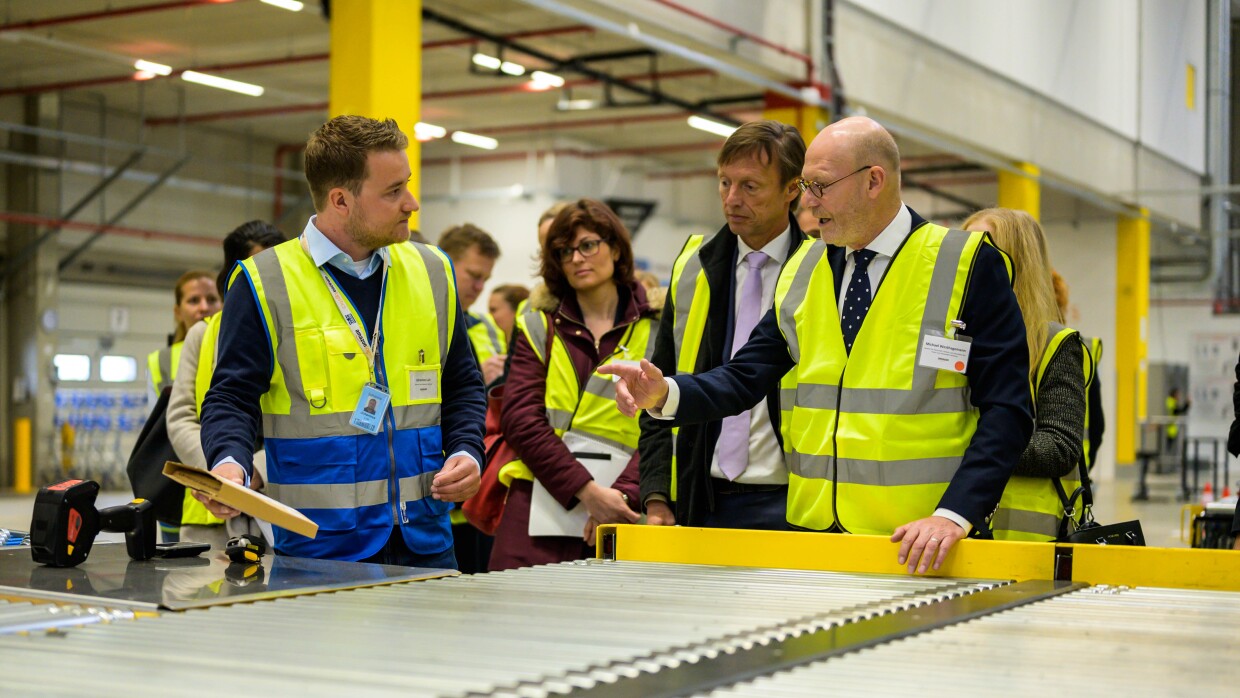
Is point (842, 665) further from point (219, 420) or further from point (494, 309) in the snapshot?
point (494, 309)

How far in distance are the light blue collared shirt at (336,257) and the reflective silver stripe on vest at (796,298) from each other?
853mm

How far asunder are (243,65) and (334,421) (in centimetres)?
1293

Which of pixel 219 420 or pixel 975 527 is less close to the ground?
pixel 219 420

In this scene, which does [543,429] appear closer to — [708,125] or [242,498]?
[242,498]

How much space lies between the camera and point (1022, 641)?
156 cm

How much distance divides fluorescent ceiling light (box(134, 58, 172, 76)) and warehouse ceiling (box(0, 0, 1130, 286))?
0.13 metres

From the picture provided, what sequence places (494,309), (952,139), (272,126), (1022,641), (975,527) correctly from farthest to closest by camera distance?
(272,126)
(952,139)
(494,309)
(975,527)
(1022,641)

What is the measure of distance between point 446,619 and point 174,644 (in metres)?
0.34

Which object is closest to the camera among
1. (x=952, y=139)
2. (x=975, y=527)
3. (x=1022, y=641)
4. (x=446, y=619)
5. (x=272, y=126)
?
(x=1022, y=641)

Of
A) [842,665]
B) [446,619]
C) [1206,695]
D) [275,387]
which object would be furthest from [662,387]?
[1206,695]

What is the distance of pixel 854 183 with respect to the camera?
101 inches

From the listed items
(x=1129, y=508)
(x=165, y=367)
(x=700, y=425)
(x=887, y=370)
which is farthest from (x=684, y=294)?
(x=1129, y=508)

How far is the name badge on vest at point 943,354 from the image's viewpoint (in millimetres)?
2459

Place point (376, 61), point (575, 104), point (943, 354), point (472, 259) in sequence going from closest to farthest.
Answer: point (943, 354), point (472, 259), point (376, 61), point (575, 104)
